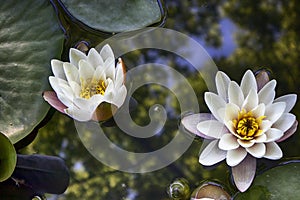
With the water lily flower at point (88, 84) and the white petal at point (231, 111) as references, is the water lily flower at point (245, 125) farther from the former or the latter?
the water lily flower at point (88, 84)

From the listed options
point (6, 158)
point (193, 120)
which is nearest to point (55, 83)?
point (6, 158)

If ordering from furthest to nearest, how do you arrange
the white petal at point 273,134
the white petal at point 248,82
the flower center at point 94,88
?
the flower center at point 94,88 < the white petal at point 248,82 < the white petal at point 273,134

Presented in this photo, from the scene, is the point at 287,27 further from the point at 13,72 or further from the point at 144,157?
the point at 13,72

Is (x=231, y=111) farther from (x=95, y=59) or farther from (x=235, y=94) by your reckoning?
(x=95, y=59)

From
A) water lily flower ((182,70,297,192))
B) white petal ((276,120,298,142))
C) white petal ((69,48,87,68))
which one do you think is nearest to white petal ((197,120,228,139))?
water lily flower ((182,70,297,192))

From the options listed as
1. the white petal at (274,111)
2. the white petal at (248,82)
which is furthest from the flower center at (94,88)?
the white petal at (274,111)

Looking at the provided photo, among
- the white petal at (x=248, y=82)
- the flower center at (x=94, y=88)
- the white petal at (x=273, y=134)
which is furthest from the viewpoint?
the flower center at (x=94, y=88)
